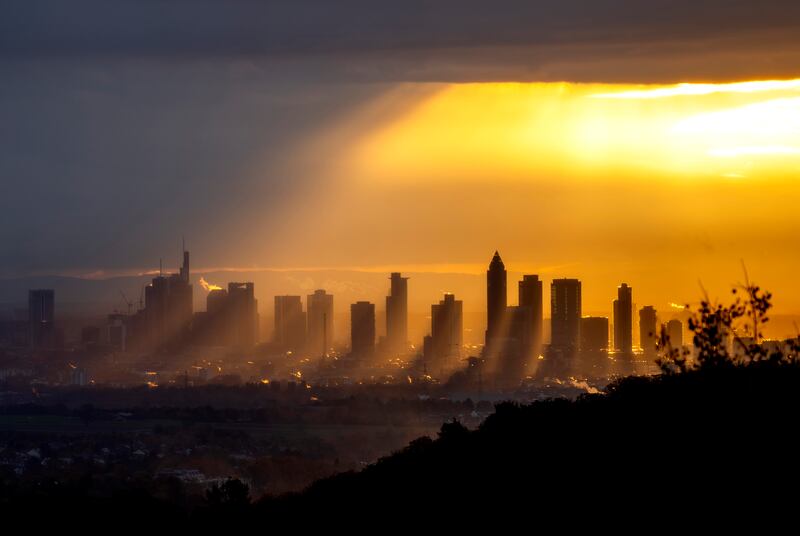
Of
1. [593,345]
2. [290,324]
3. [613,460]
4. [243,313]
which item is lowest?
[613,460]

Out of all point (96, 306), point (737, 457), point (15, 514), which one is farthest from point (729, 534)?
point (96, 306)

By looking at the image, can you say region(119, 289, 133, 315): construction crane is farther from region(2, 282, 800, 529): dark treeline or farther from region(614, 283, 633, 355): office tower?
region(2, 282, 800, 529): dark treeline

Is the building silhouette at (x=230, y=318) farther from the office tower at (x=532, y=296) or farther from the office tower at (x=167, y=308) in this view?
the office tower at (x=532, y=296)

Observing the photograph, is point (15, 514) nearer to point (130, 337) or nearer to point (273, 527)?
point (273, 527)

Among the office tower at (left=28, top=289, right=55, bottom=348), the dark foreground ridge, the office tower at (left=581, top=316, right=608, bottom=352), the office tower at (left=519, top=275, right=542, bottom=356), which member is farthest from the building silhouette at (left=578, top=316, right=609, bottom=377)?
the dark foreground ridge

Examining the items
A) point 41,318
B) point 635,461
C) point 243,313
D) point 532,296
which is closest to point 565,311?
point 532,296

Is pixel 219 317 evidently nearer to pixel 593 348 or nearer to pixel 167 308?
pixel 167 308
